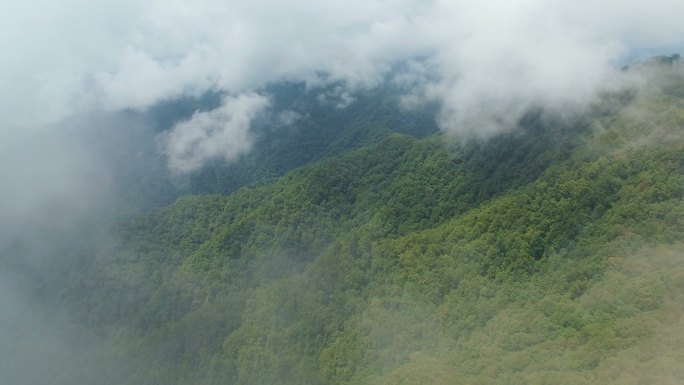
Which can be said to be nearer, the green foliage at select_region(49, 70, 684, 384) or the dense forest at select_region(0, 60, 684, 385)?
the green foliage at select_region(49, 70, 684, 384)

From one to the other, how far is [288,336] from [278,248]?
84.2 ft

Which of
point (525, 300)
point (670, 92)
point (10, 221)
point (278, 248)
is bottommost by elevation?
point (525, 300)

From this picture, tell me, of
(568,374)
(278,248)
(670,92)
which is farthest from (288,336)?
(670,92)

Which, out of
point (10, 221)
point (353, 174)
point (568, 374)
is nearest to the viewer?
point (568, 374)

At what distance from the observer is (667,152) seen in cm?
6406

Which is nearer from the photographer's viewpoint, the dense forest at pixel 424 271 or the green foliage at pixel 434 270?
the green foliage at pixel 434 270

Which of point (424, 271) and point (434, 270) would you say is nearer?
point (434, 270)

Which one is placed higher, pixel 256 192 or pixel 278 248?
pixel 256 192

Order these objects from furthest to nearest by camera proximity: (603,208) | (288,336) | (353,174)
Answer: (353,174)
(288,336)
(603,208)

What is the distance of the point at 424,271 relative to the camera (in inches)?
2854

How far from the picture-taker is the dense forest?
163 ft

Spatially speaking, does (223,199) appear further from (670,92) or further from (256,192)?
(670,92)

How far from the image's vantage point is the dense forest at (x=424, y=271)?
49.6 meters

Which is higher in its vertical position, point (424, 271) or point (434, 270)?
point (424, 271)
